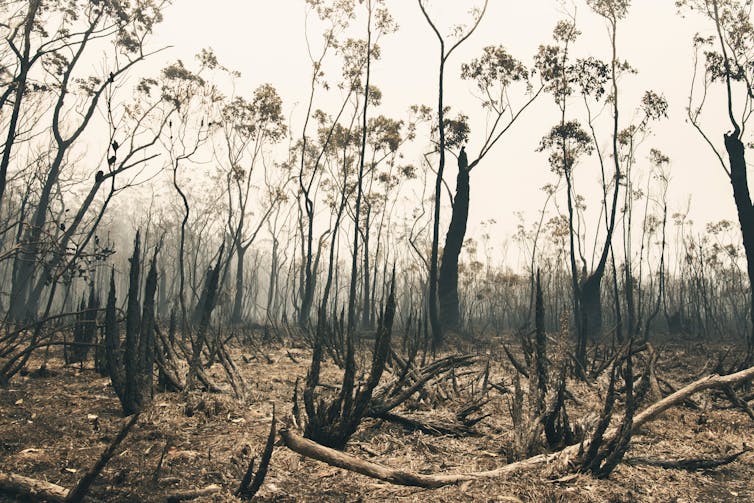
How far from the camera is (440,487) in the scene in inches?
104

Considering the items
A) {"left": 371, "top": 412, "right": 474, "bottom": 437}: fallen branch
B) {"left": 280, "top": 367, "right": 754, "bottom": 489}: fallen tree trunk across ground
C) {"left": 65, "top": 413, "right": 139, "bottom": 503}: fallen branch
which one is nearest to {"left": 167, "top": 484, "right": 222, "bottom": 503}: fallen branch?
{"left": 65, "top": 413, "right": 139, "bottom": 503}: fallen branch

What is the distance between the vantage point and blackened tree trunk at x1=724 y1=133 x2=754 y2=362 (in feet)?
40.3

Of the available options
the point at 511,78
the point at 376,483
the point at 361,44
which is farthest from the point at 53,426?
the point at 361,44

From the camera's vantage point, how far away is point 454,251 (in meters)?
15.8

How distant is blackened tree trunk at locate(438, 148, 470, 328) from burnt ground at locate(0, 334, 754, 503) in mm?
10455

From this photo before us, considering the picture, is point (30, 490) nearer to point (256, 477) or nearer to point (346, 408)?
point (256, 477)

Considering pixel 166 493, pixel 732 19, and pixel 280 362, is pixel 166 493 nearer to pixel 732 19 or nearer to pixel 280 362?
pixel 280 362

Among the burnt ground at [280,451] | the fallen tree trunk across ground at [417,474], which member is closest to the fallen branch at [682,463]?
the burnt ground at [280,451]

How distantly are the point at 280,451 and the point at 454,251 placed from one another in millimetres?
13232

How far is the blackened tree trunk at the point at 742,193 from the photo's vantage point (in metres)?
12.3

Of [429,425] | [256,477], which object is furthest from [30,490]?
[429,425]

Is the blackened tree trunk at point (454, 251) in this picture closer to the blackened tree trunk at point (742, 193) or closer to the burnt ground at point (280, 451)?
the blackened tree trunk at point (742, 193)

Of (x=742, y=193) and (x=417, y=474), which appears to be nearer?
(x=417, y=474)

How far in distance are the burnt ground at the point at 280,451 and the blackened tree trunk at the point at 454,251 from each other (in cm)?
1046
